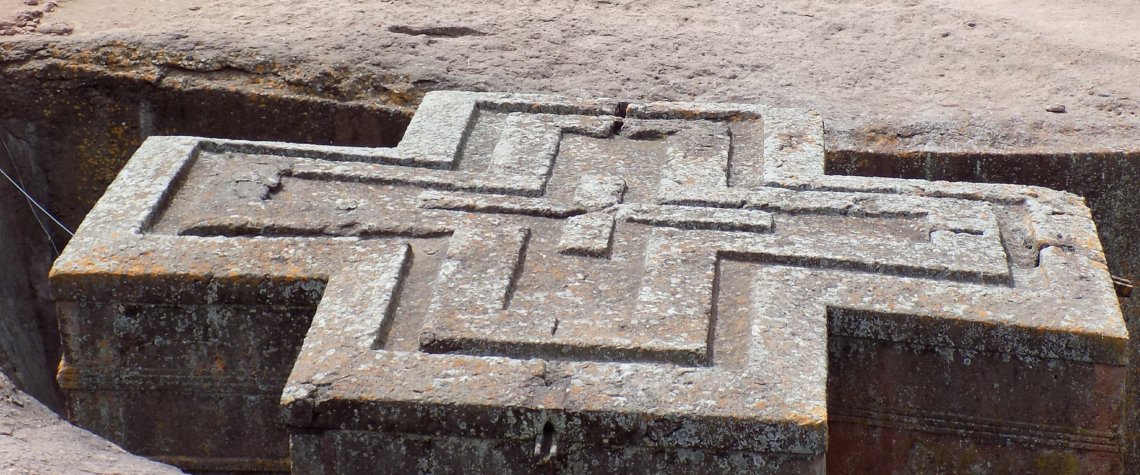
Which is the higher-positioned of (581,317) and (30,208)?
(581,317)

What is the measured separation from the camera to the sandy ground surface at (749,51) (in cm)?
495

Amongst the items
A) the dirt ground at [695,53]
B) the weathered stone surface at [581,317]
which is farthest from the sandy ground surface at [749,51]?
the weathered stone surface at [581,317]

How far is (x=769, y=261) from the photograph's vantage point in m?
3.27

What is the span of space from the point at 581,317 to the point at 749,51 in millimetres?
3046

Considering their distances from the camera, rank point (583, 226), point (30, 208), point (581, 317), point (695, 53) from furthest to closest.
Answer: point (695, 53)
point (30, 208)
point (583, 226)
point (581, 317)

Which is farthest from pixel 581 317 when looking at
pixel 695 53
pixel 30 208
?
pixel 30 208

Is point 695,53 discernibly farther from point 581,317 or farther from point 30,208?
point 30,208

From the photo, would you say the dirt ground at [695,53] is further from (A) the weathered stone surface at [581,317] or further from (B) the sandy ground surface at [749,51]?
(A) the weathered stone surface at [581,317]

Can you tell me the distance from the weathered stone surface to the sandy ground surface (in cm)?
128

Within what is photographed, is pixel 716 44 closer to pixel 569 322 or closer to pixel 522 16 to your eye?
pixel 522 16

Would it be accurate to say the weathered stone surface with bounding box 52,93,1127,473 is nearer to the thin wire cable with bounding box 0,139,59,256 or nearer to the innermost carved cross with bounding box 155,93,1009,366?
the innermost carved cross with bounding box 155,93,1009,366

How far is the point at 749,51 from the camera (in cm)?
568

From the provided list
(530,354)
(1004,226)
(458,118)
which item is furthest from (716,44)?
(530,354)

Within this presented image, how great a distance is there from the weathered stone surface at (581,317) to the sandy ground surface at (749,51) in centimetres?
128
